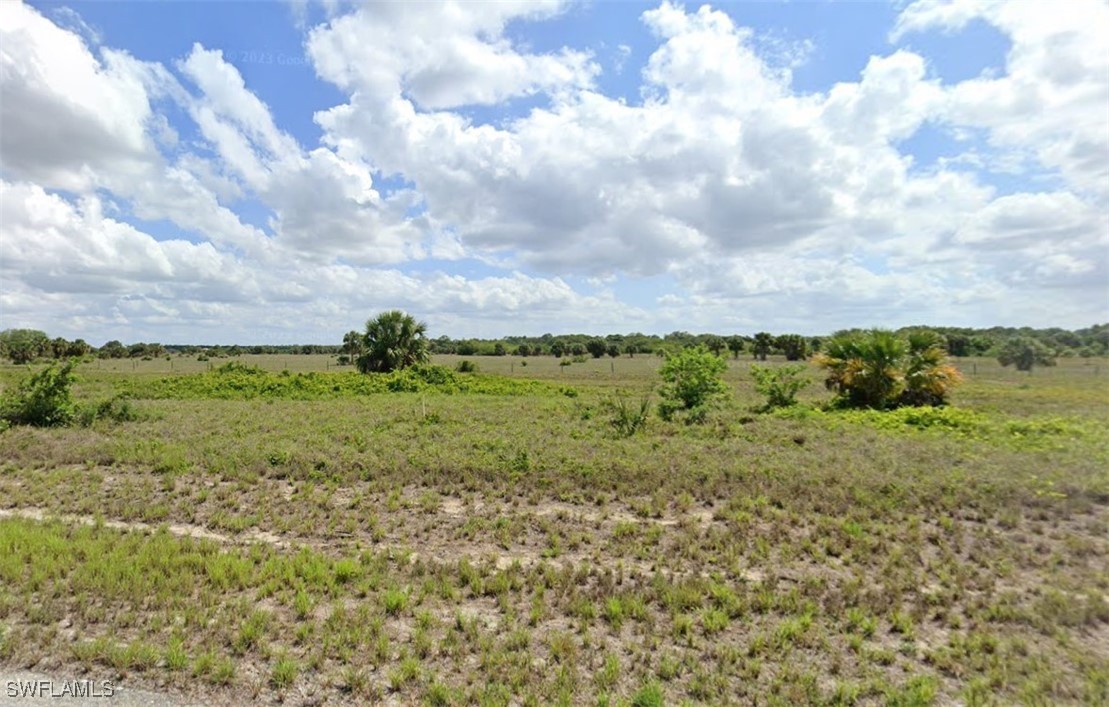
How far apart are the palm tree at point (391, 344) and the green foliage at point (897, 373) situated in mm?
22209

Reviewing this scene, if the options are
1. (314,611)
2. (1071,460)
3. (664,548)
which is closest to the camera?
(314,611)

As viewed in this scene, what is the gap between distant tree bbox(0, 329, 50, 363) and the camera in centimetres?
5216

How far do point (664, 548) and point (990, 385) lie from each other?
22.0 metres

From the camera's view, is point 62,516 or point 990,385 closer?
point 62,516

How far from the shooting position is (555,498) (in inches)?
319

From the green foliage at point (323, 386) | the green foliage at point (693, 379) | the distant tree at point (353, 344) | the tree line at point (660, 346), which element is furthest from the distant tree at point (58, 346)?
the green foliage at point (693, 379)

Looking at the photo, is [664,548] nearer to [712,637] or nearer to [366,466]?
[712,637]

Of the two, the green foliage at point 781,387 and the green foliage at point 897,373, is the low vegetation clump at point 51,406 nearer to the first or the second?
the green foliage at point 781,387

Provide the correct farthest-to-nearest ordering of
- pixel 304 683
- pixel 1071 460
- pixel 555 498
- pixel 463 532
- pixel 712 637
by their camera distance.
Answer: pixel 1071 460, pixel 555 498, pixel 463 532, pixel 712 637, pixel 304 683

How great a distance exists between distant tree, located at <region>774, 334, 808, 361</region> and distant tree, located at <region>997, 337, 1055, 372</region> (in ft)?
135

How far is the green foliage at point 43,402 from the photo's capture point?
46.2 feet

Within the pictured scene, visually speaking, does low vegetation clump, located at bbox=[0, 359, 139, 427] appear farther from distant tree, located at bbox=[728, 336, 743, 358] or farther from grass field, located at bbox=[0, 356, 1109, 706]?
distant tree, located at bbox=[728, 336, 743, 358]

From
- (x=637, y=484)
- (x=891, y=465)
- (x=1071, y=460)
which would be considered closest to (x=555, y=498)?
(x=637, y=484)
